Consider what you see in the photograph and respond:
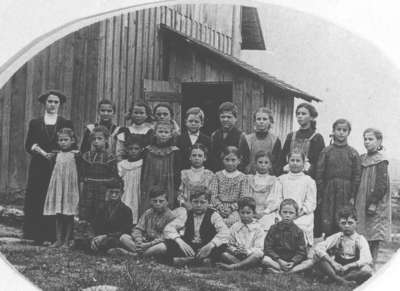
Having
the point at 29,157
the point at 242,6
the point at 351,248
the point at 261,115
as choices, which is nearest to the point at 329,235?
the point at 351,248

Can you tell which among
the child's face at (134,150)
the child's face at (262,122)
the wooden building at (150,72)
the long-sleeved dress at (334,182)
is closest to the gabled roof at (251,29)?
the wooden building at (150,72)

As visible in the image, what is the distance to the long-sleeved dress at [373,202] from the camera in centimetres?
473

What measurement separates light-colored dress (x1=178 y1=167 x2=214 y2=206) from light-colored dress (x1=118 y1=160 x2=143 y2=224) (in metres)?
0.30

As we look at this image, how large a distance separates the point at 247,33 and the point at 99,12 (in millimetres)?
1004

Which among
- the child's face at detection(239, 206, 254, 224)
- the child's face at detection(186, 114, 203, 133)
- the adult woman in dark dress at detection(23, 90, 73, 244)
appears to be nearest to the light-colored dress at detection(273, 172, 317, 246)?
the child's face at detection(239, 206, 254, 224)

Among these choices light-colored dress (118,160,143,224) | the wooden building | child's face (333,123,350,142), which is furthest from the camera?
light-colored dress (118,160,143,224)

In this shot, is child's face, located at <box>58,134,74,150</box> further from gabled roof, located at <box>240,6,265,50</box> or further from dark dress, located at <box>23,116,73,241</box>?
gabled roof, located at <box>240,6,265,50</box>

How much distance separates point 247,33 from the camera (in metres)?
4.78

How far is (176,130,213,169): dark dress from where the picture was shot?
191 inches

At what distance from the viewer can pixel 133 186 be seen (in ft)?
16.1

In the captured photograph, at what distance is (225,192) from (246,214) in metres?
0.21

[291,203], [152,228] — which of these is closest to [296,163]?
[291,203]

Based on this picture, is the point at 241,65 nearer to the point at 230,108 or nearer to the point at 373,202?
the point at 230,108

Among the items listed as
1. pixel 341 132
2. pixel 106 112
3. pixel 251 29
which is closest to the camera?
pixel 341 132
